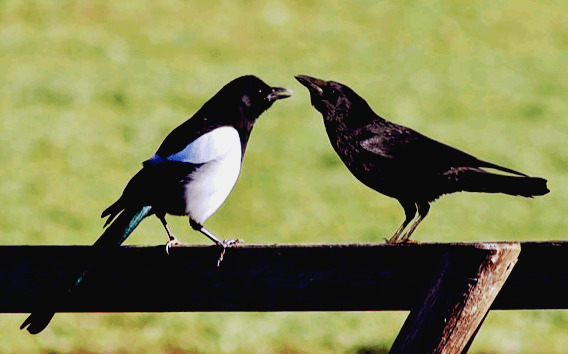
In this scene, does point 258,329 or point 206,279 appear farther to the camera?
point 258,329

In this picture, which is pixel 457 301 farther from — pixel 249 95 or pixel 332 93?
pixel 249 95

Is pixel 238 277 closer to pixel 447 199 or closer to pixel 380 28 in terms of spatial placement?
pixel 447 199

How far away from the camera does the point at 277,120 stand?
13.9m

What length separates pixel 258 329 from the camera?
819 centimetres

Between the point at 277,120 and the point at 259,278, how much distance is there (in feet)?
34.9

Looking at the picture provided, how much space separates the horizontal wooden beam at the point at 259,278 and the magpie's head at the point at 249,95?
162cm

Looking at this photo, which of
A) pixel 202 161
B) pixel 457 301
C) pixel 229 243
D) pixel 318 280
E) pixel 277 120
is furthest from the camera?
pixel 277 120

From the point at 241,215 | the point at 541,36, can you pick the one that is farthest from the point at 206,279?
the point at 541,36

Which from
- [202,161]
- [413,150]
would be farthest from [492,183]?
[202,161]

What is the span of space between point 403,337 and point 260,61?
1267 centimetres

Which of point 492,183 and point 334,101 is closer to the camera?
point 492,183

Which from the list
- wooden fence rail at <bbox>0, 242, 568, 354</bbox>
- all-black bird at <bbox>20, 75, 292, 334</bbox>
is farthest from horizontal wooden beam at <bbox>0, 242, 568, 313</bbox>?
all-black bird at <bbox>20, 75, 292, 334</bbox>

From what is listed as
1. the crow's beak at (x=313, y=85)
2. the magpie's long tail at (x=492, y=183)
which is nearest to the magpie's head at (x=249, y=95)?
the crow's beak at (x=313, y=85)

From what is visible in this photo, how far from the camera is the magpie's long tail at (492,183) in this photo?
153 inches
